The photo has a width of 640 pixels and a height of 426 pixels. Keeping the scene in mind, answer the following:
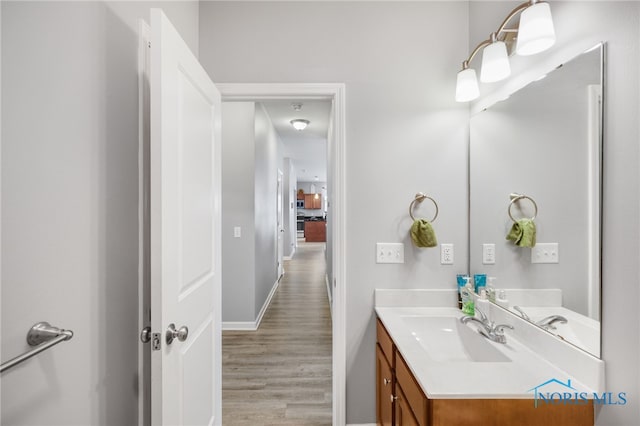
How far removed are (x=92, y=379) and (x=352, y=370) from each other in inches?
52.6

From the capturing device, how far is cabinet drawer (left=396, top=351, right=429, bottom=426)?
3.17 ft

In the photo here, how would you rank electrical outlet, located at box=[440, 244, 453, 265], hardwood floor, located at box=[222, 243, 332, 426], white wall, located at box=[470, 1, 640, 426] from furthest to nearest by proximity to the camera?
hardwood floor, located at box=[222, 243, 332, 426] < electrical outlet, located at box=[440, 244, 453, 265] < white wall, located at box=[470, 1, 640, 426]

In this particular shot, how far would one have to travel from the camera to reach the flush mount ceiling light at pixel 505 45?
43.6 inches

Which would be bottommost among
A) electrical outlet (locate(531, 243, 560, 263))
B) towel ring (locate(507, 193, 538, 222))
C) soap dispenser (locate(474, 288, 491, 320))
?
soap dispenser (locate(474, 288, 491, 320))

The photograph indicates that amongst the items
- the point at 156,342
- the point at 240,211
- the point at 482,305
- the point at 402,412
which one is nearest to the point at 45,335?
the point at 156,342

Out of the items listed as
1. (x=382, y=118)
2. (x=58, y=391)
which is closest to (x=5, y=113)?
(x=58, y=391)

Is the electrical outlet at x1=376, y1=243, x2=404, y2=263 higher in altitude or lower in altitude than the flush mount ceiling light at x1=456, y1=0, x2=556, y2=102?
lower

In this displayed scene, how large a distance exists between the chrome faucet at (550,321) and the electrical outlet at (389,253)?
746 millimetres

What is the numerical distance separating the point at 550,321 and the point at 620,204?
52 cm

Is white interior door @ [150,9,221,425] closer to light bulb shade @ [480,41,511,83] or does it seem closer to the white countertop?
the white countertop

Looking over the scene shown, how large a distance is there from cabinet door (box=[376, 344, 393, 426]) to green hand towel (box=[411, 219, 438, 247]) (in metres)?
0.67

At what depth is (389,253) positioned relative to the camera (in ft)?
5.88

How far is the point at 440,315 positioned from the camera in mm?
1657

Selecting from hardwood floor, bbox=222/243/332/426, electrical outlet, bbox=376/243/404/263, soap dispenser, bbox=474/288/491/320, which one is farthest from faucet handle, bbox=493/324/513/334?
hardwood floor, bbox=222/243/332/426
